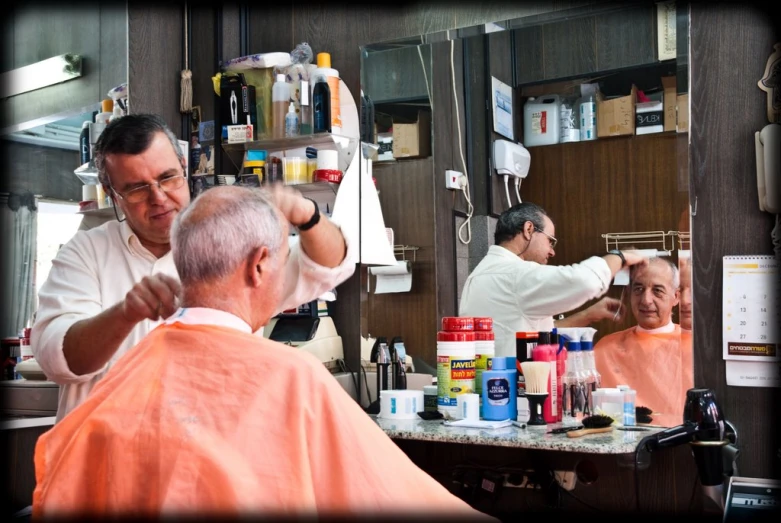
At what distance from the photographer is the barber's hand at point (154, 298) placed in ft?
5.49

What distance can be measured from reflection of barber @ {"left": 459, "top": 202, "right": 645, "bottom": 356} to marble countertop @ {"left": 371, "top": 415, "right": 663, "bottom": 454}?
0.36m

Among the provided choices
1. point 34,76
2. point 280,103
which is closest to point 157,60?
point 34,76

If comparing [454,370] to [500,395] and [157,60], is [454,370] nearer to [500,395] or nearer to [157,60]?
[500,395]

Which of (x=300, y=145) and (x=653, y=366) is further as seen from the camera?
(x=300, y=145)

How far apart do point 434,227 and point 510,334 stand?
51 centimetres

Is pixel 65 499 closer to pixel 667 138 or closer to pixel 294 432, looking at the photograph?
pixel 294 432

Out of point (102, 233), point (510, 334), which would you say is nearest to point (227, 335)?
point (102, 233)

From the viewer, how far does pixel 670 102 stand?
2.38m

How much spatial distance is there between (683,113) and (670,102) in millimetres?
57

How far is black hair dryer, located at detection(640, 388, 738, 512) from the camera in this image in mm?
2082

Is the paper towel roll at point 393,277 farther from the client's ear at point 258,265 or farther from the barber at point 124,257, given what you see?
the client's ear at point 258,265

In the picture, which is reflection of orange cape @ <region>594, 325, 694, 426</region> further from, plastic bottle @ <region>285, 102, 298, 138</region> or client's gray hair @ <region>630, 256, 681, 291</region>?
plastic bottle @ <region>285, 102, 298, 138</region>

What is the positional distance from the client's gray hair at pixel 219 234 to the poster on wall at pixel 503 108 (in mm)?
1275

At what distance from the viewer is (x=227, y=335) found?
1514 mm
